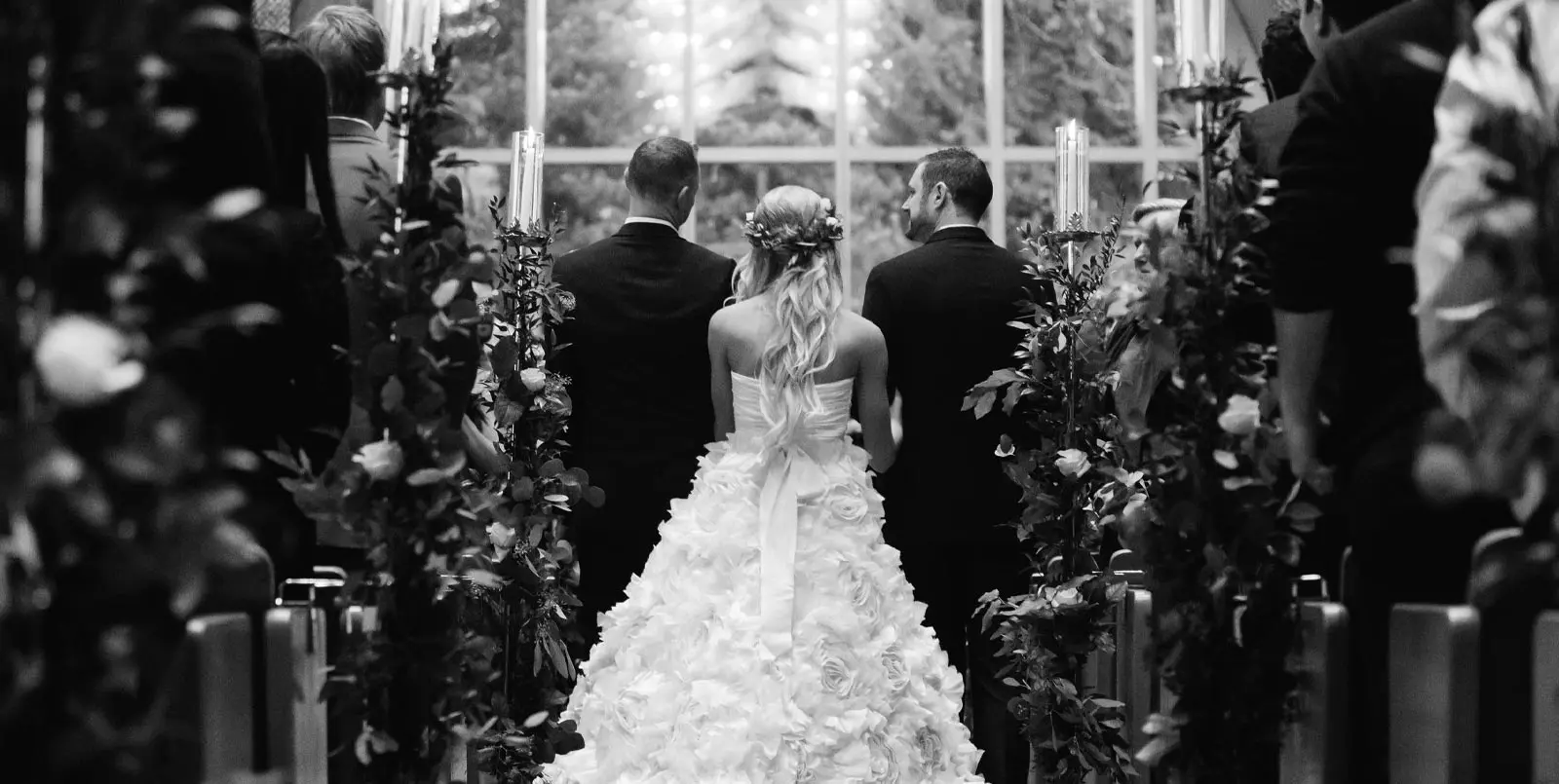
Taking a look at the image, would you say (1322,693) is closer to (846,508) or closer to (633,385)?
(846,508)

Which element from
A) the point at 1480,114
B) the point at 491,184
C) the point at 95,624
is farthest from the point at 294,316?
the point at 491,184

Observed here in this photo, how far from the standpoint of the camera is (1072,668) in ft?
15.2

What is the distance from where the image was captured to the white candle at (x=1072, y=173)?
187 inches

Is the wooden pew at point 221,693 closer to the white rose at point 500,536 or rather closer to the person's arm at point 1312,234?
the person's arm at point 1312,234

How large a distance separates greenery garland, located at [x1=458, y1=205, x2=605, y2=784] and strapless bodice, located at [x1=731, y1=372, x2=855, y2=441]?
49 cm

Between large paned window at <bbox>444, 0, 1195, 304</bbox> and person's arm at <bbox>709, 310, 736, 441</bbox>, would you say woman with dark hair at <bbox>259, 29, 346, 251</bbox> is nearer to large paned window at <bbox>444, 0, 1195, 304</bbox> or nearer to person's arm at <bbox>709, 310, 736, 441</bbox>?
person's arm at <bbox>709, 310, 736, 441</bbox>

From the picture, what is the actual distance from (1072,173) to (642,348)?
1476 mm

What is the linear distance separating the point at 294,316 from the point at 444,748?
0.79m

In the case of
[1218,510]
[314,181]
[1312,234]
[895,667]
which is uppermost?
[314,181]

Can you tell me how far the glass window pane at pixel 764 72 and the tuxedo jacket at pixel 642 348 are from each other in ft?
14.5

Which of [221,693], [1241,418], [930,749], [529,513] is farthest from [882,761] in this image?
[221,693]

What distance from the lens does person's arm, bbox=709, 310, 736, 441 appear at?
16.4 ft

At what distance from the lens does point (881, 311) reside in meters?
5.33

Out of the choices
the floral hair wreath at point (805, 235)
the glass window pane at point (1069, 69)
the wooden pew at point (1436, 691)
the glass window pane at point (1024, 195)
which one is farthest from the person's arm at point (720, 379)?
the glass window pane at point (1069, 69)
